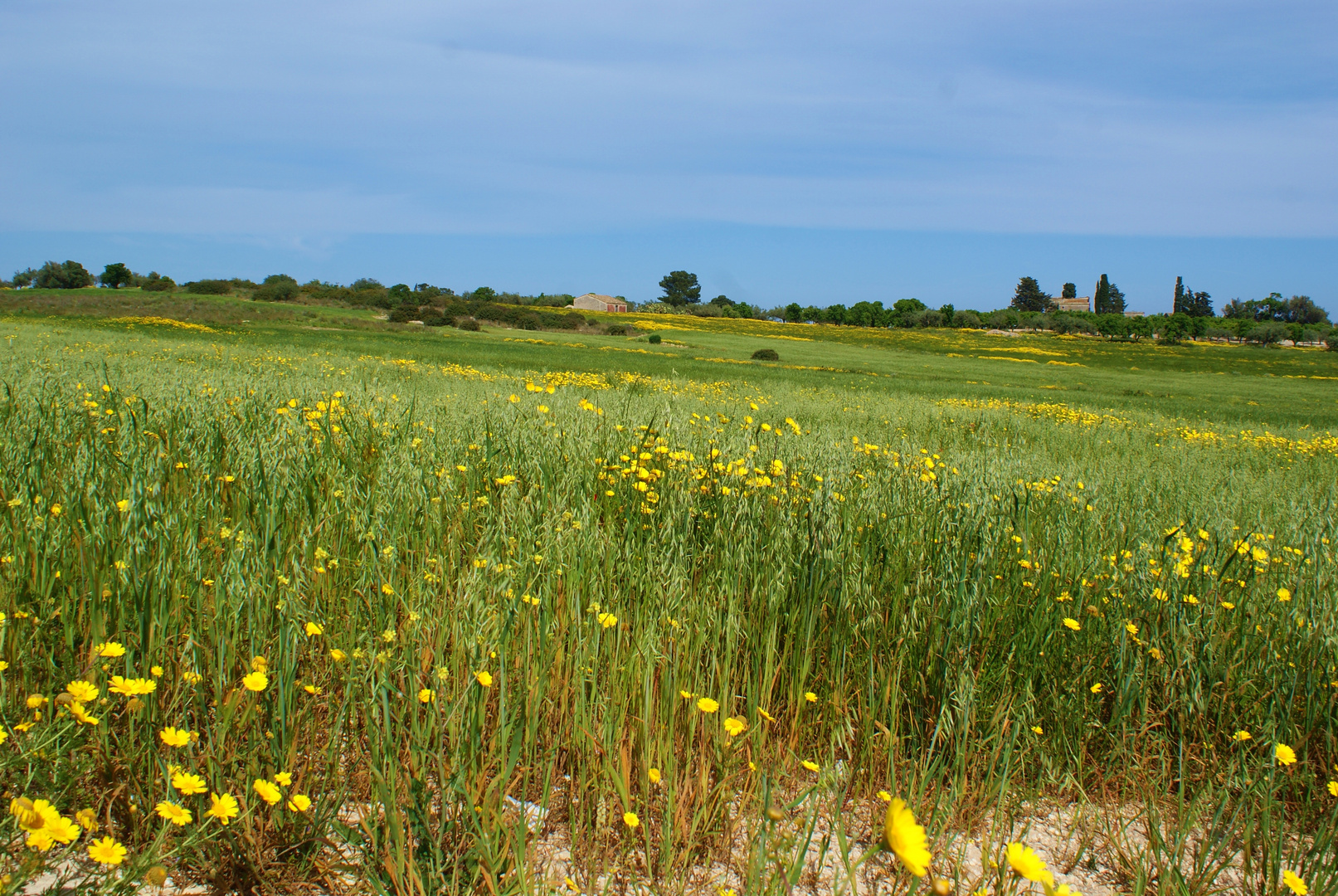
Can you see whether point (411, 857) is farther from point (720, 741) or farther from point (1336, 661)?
point (1336, 661)

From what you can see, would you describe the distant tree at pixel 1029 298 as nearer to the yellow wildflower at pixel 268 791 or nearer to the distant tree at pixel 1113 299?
the distant tree at pixel 1113 299

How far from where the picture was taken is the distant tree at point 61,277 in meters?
75.1

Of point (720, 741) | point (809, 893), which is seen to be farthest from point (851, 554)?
point (809, 893)

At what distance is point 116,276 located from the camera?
7625cm

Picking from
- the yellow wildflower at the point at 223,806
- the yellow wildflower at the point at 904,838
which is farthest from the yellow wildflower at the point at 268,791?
the yellow wildflower at the point at 904,838

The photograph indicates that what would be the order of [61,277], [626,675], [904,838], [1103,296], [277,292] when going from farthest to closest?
1. [1103,296]
2. [61,277]
3. [277,292]
4. [626,675]
5. [904,838]

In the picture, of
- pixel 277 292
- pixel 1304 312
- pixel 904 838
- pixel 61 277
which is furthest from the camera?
pixel 1304 312

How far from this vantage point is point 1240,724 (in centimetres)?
246

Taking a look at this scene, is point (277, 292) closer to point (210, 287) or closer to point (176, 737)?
point (210, 287)

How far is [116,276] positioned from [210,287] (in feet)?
46.6

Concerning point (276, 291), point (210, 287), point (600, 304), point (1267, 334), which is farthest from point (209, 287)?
point (1267, 334)

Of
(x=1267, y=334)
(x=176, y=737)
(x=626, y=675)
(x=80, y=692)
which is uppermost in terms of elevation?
(x=1267, y=334)

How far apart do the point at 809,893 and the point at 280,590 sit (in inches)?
70.9

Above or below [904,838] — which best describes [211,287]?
above
